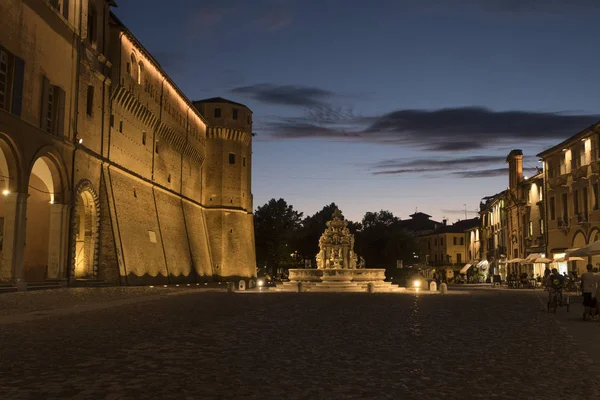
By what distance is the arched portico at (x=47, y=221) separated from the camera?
1196 inches

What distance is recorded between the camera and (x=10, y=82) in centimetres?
2561

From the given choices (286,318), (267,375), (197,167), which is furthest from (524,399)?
(197,167)

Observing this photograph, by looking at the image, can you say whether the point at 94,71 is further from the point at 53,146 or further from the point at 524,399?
Answer: the point at 524,399

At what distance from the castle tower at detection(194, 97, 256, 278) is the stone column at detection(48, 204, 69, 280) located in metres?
31.9

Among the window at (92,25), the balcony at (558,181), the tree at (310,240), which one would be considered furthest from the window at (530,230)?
the window at (92,25)

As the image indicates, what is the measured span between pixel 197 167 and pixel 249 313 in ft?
148

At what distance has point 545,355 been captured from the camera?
920 centimetres

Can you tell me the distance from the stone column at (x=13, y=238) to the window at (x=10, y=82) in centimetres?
370

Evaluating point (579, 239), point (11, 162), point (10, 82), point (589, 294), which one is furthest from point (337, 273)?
point (589, 294)

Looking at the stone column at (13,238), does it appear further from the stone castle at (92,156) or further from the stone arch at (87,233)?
the stone arch at (87,233)

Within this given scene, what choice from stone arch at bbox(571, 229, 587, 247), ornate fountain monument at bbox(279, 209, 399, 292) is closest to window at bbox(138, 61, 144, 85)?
ornate fountain monument at bbox(279, 209, 399, 292)

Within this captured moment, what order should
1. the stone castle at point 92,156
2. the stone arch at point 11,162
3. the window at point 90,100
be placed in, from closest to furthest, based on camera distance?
the stone arch at point 11,162 → the stone castle at point 92,156 → the window at point 90,100

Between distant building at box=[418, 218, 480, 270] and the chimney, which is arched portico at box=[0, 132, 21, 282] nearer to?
the chimney

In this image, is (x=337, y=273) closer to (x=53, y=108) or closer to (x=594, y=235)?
(x=594, y=235)
